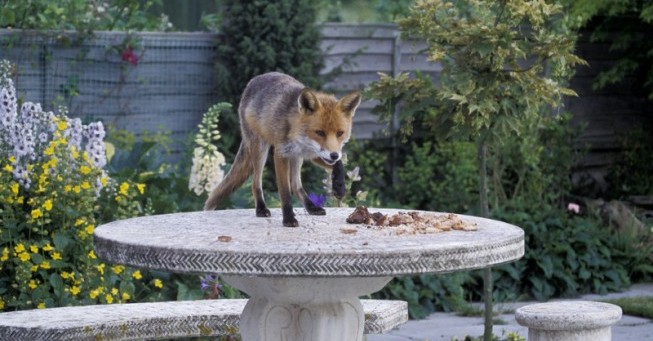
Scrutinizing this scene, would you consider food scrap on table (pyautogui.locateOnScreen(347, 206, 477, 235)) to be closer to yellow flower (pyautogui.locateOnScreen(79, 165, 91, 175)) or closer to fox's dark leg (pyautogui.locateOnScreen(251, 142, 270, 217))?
fox's dark leg (pyautogui.locateOnScreen(251, 142, 270, 217))

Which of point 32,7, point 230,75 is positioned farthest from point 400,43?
point 32,7

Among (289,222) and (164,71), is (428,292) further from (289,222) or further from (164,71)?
(289,222)

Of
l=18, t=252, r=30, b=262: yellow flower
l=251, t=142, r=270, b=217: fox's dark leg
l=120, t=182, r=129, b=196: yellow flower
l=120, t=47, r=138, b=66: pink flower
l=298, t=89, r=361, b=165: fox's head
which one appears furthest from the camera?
l=120, t=47, r=138, b=66: pink flower

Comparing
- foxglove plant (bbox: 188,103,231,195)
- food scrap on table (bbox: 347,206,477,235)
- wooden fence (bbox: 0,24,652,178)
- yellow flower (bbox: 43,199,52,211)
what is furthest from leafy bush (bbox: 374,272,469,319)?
food scrap on table (bbox: 347,206,477,235)

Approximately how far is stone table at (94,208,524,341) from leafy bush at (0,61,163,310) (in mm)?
1422

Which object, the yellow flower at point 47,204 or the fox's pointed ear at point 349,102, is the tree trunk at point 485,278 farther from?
the yellow flower at point 47,204

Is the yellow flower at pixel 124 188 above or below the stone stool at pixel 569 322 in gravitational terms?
above

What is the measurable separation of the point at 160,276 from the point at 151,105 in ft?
10.6

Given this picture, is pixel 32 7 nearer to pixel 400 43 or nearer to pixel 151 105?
pixel 151 105

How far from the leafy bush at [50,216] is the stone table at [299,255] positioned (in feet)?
4.66

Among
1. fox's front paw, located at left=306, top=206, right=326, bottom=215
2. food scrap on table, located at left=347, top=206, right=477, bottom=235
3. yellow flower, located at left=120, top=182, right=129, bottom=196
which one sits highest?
food scrap on table, located at left=347, top=206, right=477, bottom=235

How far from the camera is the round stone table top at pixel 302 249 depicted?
3742 millimetres

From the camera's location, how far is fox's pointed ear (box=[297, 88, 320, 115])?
4137 millimetres

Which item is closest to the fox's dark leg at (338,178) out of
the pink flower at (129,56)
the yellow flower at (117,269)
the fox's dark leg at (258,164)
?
the fox's dark leg at (258,164)
